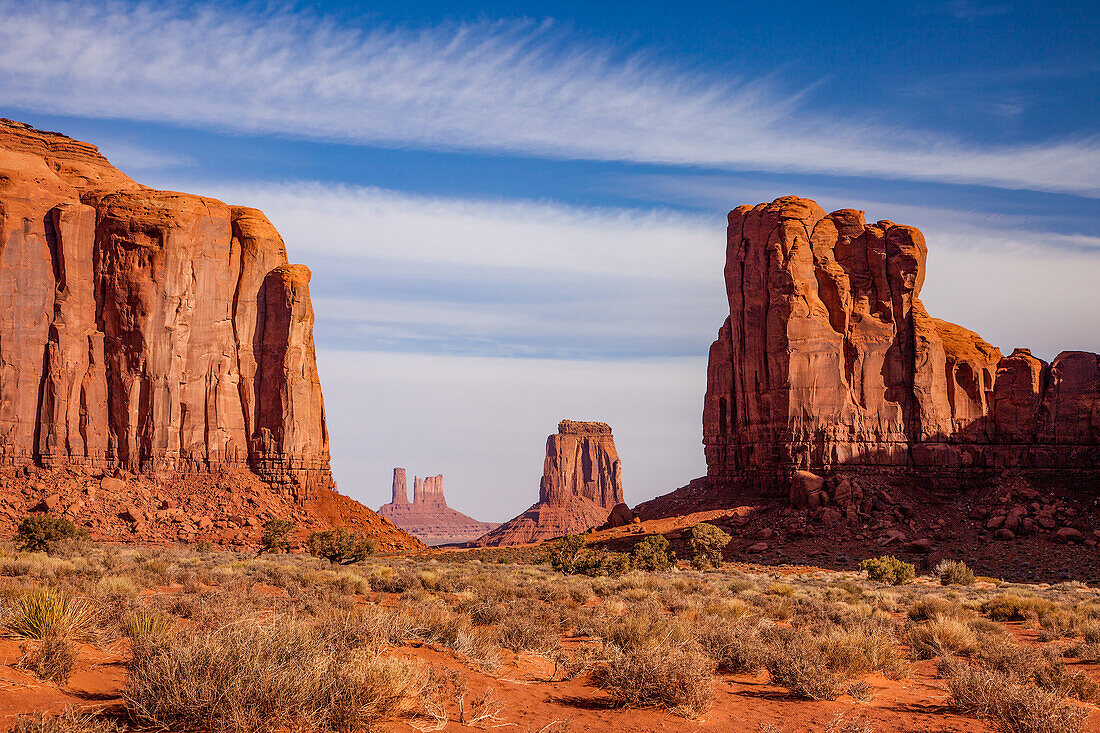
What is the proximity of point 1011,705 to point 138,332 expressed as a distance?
185 feet

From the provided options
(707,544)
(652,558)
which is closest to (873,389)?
(707,544)

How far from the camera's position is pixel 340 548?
122 ft

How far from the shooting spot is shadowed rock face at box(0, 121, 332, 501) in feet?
175

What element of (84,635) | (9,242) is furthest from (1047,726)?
(9,242)

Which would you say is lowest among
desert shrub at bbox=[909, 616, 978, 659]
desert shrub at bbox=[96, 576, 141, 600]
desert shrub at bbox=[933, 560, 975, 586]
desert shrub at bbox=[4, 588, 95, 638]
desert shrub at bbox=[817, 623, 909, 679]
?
desert shrub at bbox=[933, 560, 975, 586]

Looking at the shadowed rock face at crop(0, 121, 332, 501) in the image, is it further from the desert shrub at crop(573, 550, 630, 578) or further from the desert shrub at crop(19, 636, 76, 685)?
the desert shrub at crop(19, 636, 76, 685)

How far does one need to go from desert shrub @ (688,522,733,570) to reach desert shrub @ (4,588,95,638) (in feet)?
113

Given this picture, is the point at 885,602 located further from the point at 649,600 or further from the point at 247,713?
the point at 247,713

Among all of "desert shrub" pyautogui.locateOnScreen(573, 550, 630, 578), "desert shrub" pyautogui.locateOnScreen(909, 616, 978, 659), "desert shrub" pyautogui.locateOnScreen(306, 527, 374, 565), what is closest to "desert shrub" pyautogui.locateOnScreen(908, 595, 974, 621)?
"desert shrub" pyautogui.locateOnScreen(909, 616, 978, 659)

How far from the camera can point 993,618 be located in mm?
18859

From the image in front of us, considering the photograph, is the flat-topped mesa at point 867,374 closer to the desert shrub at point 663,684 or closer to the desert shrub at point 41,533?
the desert shrub at point 41,533

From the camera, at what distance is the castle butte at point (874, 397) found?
5128cm

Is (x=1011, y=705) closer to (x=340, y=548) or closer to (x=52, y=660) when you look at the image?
(x=52, y=660)

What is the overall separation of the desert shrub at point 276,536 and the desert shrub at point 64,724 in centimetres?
3806
